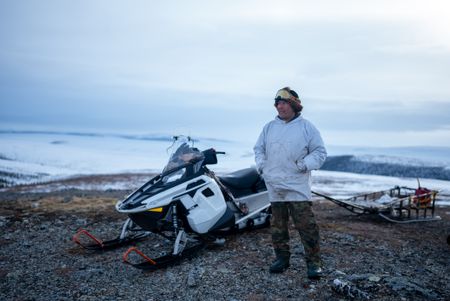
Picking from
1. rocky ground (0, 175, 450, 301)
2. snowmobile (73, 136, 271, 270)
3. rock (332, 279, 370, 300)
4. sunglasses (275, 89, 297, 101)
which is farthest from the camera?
snowmobile (73, 136, 271, 270)

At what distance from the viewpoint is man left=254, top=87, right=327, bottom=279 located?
184 inches

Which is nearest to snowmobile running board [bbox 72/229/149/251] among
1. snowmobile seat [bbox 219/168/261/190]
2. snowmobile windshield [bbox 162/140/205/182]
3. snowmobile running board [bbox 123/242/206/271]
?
snowmobile running board [bbox 123/242/206/271]

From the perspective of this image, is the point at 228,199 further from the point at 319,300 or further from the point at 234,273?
the point at 319,300

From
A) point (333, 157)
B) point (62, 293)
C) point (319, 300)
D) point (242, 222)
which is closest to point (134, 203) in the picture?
point (62, 293)

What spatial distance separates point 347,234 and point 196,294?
Answer: 3685 millimetres

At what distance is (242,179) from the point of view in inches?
271

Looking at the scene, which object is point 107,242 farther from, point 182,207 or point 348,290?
point 348,290

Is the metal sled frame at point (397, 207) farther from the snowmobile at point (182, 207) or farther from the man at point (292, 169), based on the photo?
the man at point (292, 169)

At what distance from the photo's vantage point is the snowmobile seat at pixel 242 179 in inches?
262

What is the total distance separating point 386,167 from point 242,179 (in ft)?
111

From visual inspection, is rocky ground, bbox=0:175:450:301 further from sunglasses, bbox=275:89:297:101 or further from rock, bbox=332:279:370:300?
sunglasses, bbox=275:89:297:101

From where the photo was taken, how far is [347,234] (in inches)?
274

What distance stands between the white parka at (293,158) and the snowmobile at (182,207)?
1.25 metres

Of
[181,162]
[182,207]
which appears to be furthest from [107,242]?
[181,162]
